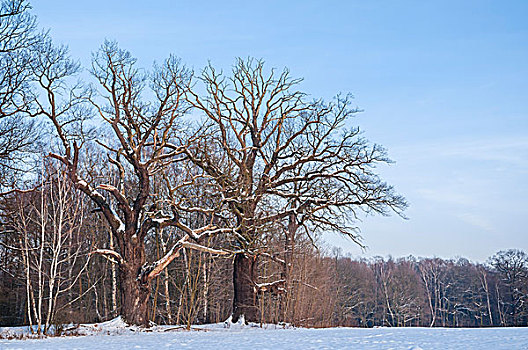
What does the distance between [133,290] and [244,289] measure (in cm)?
461

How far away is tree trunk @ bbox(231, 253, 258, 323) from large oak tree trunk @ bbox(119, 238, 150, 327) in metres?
3.79

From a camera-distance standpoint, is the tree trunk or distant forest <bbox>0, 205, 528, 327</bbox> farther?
distant forest <bbox>0, 205, 528, 327</bbox>

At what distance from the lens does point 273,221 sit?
20031mm

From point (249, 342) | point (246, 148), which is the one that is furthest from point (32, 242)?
point (249, 342)

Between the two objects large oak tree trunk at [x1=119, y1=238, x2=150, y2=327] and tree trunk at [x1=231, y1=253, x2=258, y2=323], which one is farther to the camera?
tree trunk at [x1=231, y1=253, x2=258, y2=323]

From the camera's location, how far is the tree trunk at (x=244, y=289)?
19.9m

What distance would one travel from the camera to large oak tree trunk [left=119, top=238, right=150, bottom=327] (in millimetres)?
17453

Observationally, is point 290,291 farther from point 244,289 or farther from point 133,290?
point 133,290

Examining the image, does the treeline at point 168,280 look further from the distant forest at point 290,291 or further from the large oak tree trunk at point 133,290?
the large oak tree trunk at point 133,290

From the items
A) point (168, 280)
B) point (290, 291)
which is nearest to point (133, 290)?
point (290, 291)

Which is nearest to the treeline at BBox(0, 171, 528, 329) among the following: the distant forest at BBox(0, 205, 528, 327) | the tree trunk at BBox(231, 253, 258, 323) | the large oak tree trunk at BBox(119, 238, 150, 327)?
the distant forest at BBox(0, 205, 528, 327)

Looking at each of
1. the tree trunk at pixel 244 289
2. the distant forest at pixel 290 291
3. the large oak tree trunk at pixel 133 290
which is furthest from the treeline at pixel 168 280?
the large oak tree trunk at pixel 133 290

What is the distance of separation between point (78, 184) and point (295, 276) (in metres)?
9.47

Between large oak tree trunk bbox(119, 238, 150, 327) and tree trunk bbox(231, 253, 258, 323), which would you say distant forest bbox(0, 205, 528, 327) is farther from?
large oak tree trunk bbox(119, 238, 150, 327)
